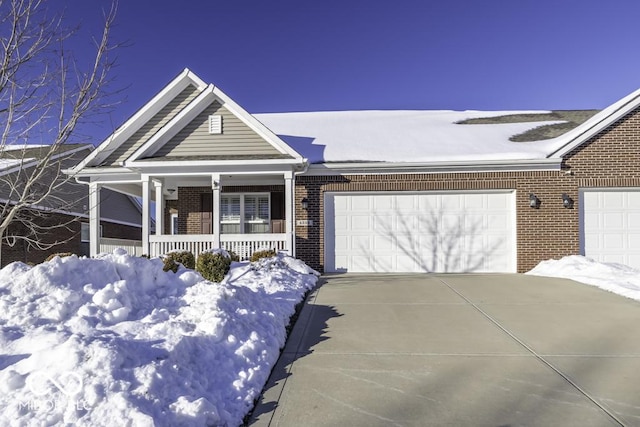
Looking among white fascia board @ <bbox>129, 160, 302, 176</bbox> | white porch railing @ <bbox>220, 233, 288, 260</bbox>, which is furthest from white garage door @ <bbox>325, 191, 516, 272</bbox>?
white fascia board @ <bbox>129, 160, 302, 176</bbox>

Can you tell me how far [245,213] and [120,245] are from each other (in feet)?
14.4

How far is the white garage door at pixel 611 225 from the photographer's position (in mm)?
10914

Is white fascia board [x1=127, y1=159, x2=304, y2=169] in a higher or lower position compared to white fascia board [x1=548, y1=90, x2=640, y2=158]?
lower

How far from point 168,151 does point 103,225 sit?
13675mm

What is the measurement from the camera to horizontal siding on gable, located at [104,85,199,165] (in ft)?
42.0

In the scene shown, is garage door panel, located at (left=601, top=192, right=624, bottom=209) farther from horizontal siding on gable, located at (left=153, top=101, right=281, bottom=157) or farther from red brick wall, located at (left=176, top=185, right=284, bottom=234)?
red brick wall, located at (left=176, top=185, right=284, bottom=234)

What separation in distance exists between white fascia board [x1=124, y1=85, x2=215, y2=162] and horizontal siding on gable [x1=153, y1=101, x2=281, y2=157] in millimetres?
118

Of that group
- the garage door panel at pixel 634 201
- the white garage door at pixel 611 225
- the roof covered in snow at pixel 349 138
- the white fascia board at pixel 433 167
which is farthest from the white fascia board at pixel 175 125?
the garage door panel at pixel 634 201

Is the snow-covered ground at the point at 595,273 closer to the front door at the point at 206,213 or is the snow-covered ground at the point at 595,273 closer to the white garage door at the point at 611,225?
the white garage door at the point at 611,225

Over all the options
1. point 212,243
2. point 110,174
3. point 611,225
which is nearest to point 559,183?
point 611,225

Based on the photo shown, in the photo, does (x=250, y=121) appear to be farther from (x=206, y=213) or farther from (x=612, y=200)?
(x=612, y=200)

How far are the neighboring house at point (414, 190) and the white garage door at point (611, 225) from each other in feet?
0.09

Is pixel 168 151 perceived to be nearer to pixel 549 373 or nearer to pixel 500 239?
pixel 500 239

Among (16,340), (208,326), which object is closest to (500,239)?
(208,326)
